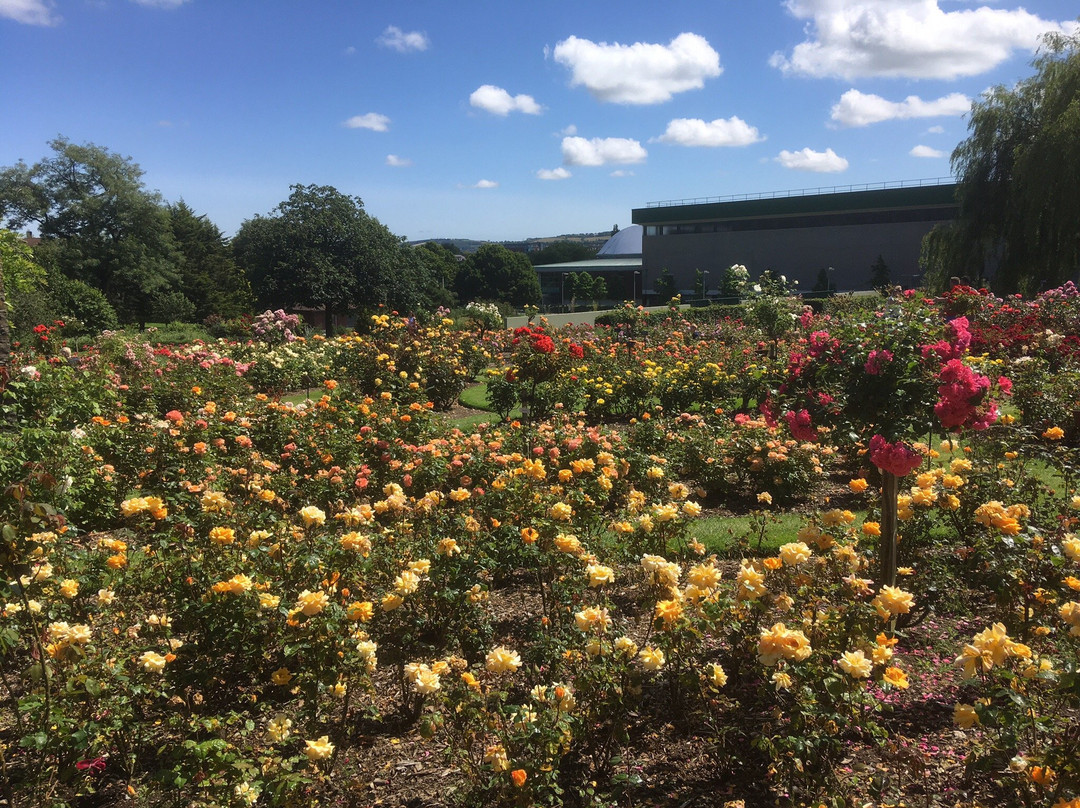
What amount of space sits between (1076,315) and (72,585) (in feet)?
41.1

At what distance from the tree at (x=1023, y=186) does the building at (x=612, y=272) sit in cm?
3219

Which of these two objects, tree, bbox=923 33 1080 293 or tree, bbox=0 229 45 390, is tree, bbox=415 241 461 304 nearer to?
tree, bbox=0 229 45 390

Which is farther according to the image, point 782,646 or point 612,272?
point 612,272

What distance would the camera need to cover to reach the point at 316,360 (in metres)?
12.8

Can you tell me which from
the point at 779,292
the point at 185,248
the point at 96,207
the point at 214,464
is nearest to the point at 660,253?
the point at 185,248

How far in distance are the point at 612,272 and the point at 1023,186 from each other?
44188 mm

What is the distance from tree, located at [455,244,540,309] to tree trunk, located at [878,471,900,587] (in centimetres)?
6396

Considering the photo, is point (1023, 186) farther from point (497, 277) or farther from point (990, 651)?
point (497, 277)

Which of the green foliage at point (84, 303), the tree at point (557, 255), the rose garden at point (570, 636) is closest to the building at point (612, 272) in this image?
the tree at point (557, 255)

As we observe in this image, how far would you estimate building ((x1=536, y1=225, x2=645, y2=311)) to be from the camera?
5938cm

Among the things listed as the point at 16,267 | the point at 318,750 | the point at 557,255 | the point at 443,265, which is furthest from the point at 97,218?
the point at 557,255

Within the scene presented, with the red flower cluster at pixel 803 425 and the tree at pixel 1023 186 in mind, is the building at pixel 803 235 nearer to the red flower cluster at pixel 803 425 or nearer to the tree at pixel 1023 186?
the tree at pixel 1023 186

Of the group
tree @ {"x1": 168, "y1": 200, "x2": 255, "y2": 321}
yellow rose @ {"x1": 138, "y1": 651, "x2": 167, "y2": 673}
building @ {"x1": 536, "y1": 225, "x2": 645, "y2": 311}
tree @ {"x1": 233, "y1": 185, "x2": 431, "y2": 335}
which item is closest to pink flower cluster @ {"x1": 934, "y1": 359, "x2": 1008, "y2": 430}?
yellow rose @ {"x1": 138, "y1": 651, "x2": 167, "y2": 673}

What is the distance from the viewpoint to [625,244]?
78.8 metres
